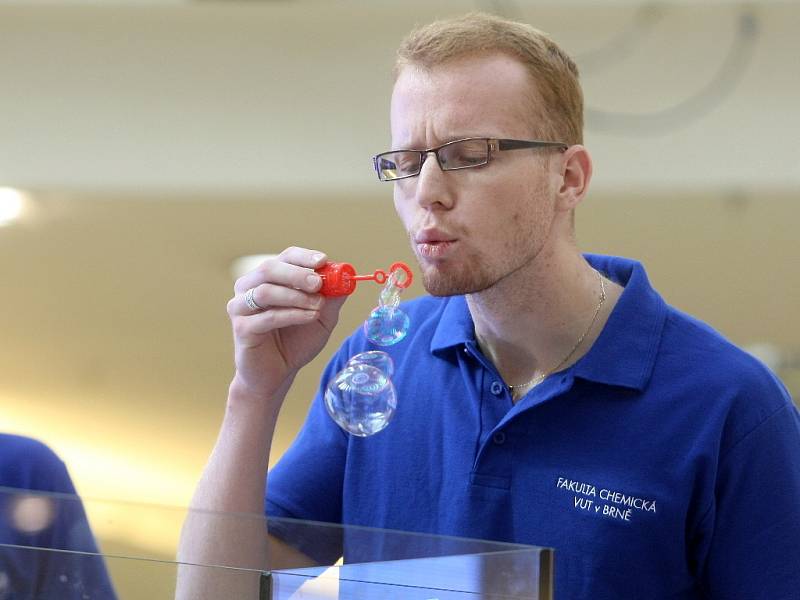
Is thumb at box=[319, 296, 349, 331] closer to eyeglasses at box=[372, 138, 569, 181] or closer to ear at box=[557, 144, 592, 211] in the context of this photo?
eyeglasses at box=[372, 138, 569, 181]

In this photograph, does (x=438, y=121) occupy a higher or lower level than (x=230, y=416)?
higher

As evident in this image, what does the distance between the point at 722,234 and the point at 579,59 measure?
27.1 inches

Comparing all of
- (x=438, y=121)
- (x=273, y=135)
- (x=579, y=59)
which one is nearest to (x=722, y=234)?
(x=579, y=59)

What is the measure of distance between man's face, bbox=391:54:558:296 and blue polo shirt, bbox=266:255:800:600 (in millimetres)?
163

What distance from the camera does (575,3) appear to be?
3.44m

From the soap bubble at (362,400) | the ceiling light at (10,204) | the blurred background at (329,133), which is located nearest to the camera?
the soap bubble at (362,400)

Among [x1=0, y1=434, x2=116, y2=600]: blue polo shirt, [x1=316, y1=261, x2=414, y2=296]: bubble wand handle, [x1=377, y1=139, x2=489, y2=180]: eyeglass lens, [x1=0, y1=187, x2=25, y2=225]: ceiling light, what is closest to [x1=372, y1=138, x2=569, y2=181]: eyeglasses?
[x1=377, y1=139, x2=489, y2=180]: eyeglass lens

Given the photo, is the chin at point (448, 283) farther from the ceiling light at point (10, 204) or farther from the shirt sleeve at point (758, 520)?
the ceiling light at point (10, 204)

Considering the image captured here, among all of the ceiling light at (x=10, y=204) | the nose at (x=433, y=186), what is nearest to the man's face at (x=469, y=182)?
the nose at (x=433, y=186)

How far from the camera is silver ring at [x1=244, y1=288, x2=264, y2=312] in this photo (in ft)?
4.43

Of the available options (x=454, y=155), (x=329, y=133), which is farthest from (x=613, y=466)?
(x=329, y=133)

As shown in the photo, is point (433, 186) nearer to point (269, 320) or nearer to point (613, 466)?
point (269, 320)

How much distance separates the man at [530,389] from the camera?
1281 mm

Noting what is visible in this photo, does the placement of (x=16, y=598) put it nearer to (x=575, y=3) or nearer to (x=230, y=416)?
(x=230, y=416)
